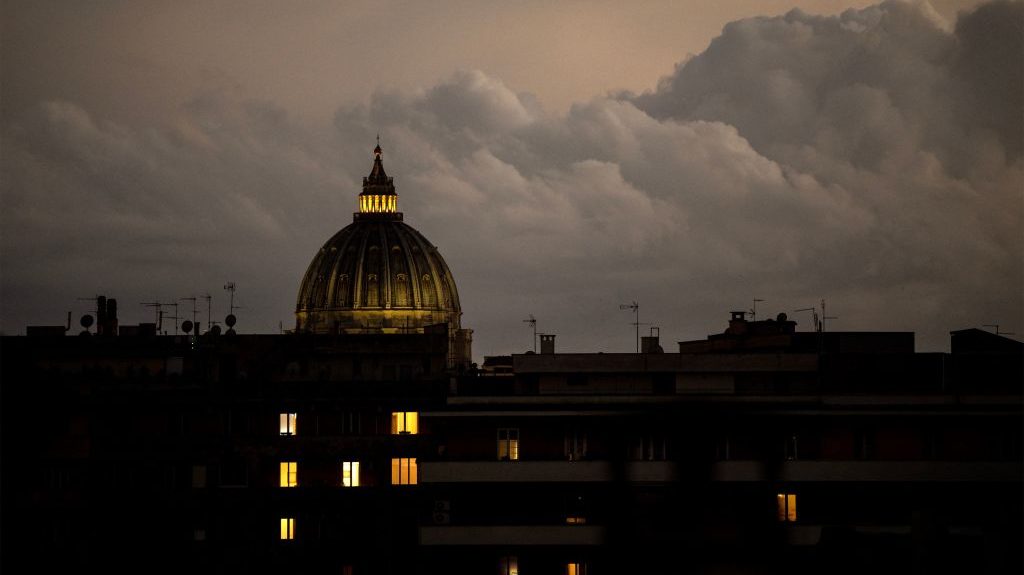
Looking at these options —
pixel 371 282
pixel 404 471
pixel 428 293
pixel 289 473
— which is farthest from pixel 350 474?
pixel 428 293

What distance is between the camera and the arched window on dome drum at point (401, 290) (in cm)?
15825

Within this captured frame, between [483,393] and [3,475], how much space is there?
20675mm

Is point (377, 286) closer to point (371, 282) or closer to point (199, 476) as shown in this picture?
point (371, 282)

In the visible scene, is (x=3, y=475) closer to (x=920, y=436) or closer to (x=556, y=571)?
(x=556, y=571)

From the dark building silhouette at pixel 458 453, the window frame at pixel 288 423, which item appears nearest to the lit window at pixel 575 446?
the dark building silhouette at pixel 458 453

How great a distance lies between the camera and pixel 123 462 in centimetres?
4444

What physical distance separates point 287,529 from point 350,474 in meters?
2.25

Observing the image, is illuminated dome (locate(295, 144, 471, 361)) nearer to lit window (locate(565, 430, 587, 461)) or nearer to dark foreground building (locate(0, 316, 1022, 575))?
dark foreground building (locate(0, 316, 1022, 575))

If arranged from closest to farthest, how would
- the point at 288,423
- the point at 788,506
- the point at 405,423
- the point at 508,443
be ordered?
the point at 788,506
the point at 508,443
the point at 288,423
the point at 405,423

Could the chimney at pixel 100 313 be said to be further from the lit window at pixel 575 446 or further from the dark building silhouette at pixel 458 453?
the lit window at pixel 575 446

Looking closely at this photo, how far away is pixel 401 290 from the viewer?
158m

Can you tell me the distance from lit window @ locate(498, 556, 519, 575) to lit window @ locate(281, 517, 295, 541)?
8.44 m

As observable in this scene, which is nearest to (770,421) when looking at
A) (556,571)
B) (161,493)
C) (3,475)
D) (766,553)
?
(766,553)

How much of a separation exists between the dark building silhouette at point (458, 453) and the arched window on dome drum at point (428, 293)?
337 ft
